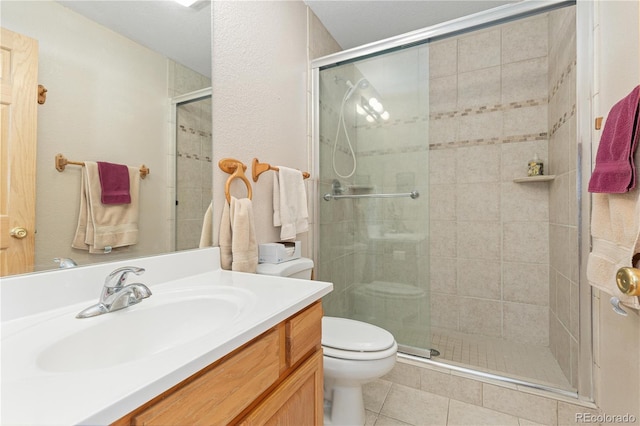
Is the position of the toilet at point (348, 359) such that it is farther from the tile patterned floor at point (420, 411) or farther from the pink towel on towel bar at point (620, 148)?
the pink towel on towel bar at point (620, 148)

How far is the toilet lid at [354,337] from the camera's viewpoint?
1.29 metres

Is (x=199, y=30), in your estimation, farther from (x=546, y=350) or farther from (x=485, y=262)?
(x=546, y=350)

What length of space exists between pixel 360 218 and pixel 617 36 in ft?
4.65

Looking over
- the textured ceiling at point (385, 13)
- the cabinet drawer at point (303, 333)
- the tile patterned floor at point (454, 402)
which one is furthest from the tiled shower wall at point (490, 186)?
the cabinet drawer at point (303, 333)

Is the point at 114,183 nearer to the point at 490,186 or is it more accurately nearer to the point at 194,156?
the point at 194,156

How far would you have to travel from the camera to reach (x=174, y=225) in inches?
43.5

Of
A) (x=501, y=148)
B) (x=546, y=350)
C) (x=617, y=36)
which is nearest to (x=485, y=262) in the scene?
(x=546, y=350)

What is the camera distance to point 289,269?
4.73ft

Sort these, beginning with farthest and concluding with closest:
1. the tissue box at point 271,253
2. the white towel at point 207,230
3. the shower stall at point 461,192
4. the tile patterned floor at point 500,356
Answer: the shower stall at point 461,192 → the tile patterned floor at point 500,356 → the tissue box at point 271,253 → the white towel at point 207,230

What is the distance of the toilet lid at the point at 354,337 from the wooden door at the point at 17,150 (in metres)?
1.09

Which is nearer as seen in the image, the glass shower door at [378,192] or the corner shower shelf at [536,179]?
the glass shower door at [378,192]

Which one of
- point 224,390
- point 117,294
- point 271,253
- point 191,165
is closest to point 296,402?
point 224,390

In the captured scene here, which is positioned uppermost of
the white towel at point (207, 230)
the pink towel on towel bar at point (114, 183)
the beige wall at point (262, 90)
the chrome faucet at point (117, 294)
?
the beige wall at point (262, 90)
